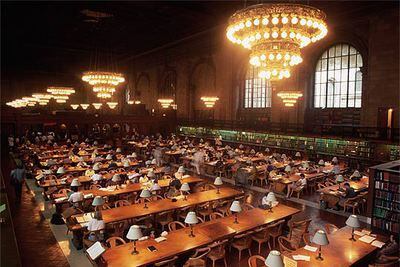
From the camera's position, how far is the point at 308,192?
43.7 feet

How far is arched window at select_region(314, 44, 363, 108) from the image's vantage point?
18.5 m

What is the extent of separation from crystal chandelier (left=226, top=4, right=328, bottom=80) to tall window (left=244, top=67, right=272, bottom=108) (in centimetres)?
1777

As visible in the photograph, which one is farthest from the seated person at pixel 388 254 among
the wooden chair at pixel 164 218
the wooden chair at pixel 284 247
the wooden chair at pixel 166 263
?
the wooden chair at pixel 164 218

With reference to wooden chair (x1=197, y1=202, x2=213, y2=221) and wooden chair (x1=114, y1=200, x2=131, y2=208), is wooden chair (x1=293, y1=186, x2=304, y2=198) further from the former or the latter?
wooden chair (x1=114, y1=200, x2=131, y2=208)

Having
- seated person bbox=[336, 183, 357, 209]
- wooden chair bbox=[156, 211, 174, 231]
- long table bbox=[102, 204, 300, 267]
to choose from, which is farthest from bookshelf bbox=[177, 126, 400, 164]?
wooden chair bbox=[156, 211, 174, 231]

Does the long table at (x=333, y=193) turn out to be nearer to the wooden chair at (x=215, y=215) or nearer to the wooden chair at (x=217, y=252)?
the wooden chair at (x=215, y=215)

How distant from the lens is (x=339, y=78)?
19.5 meters

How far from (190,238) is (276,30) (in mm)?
4511

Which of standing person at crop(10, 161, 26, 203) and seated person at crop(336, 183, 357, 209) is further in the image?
standing person at crop(10, 161, 26, 203)

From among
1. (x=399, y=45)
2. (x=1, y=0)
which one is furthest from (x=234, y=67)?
(x=1, y=0)

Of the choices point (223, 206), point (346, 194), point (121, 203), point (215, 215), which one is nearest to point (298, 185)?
point (346, 194)

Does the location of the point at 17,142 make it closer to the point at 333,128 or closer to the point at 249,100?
the point at 249,100

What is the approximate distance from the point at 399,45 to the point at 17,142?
26.1 metres

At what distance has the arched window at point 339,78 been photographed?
18.5m
